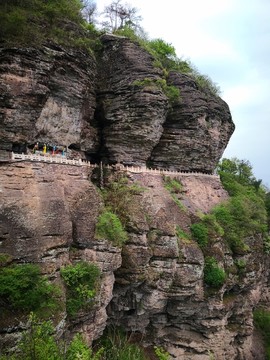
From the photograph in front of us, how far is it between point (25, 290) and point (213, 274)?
558 inches

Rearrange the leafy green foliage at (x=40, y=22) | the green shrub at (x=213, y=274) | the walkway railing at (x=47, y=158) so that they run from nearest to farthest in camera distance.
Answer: the leafy green foliage at (x=40, y=22)
the walkway railing at (x=47, y=158)
the green shrub at (x=213, y=274)

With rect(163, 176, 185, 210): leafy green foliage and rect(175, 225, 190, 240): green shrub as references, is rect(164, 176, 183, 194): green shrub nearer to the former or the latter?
rect(163, 176, 185, 210): leafy green foliage

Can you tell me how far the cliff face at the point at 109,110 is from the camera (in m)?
17.2

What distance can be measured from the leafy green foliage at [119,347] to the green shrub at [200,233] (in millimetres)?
8629


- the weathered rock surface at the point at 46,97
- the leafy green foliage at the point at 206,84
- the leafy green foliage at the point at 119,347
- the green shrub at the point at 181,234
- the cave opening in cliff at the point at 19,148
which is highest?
the leafy green foliage at the point at 206,84

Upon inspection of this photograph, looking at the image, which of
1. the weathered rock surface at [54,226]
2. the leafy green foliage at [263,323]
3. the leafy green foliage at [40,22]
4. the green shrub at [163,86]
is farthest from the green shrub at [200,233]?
the leafy green foliage at [263,323]

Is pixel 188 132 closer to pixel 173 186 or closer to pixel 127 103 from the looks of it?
pixel 173 186

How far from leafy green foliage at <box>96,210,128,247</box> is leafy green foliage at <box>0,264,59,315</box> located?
484 centimetres

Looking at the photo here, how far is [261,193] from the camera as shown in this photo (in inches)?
1663

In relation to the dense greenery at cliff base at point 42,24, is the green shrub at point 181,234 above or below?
below

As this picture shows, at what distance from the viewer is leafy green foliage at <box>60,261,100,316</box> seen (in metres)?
16.3

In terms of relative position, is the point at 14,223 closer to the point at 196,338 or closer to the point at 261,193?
the point at 196,338

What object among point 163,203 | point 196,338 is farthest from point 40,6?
point 196,338

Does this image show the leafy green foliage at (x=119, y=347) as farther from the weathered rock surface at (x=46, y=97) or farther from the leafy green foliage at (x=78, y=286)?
the weathered rock surface at (x=46, y=97)
